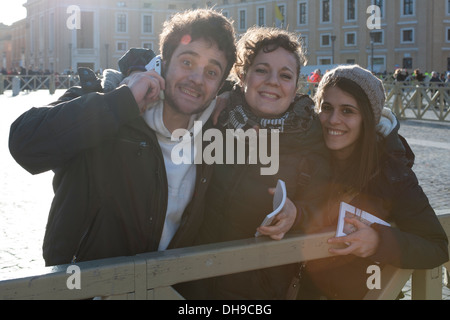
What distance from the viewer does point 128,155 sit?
1.89 m

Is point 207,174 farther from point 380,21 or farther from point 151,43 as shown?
point 151,43

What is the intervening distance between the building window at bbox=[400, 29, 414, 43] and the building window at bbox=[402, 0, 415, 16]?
4.30ft

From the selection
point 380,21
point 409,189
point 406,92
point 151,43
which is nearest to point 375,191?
point 409,189

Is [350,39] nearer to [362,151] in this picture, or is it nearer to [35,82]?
[35,82]

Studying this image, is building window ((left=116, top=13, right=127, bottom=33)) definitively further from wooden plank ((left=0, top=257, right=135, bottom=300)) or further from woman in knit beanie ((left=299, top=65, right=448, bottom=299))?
wooden plank ((left=0, top=257, right=135, bottom=300))

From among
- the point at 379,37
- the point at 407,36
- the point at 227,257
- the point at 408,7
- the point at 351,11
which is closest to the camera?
the point at 227,257

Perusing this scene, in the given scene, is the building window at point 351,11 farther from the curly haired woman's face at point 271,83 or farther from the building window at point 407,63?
the curly haired woman's face at point 271,83

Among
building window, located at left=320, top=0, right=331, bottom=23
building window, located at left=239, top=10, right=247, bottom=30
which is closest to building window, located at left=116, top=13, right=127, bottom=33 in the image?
building window, located at left=239, top=10, right=247, bottom=30

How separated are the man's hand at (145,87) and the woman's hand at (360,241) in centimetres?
83

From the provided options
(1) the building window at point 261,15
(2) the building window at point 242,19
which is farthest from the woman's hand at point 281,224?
(2) the building window at point 242,19

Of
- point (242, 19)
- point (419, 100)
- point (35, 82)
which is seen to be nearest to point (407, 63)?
point (242, 19)

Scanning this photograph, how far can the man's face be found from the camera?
205 cm

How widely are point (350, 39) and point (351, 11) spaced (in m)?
2.39

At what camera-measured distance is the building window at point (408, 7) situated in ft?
134
